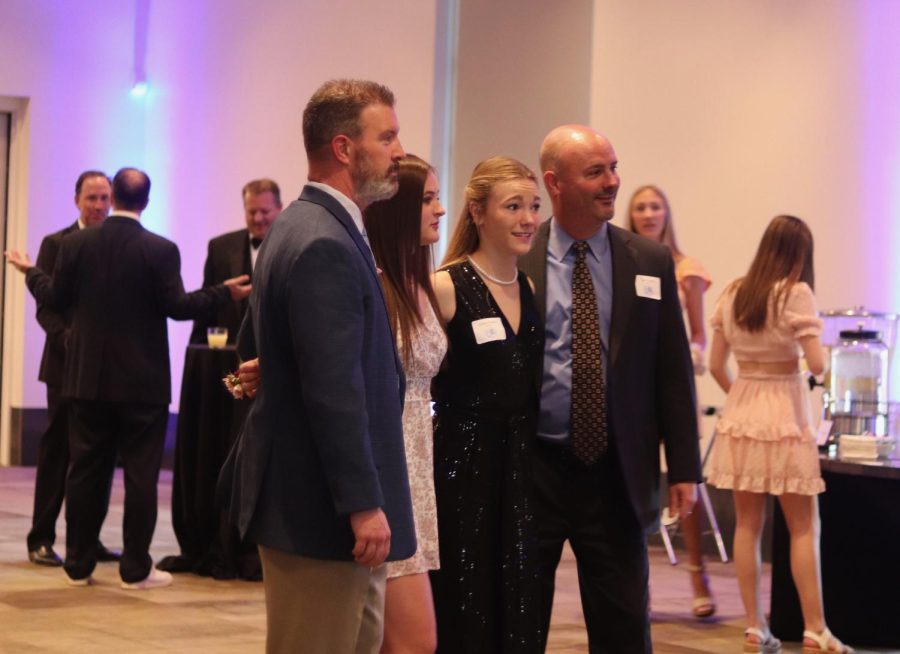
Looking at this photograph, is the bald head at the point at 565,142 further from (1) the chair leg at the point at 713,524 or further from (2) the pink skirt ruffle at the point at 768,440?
(1) the chair leg at the point at 713,524

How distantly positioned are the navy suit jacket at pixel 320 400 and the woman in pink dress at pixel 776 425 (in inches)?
116

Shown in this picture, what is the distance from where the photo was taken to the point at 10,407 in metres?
10.7

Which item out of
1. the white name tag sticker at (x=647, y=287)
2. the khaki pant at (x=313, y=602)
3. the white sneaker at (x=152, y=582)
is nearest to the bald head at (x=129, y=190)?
the white sneaker at (x=152, y=582)

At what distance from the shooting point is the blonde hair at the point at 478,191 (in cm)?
356

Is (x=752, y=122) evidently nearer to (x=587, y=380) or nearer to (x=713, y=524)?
(x=713, y=524)

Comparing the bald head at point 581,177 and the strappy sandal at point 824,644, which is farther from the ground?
the bald head at point 581,177

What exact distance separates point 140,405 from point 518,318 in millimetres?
2928

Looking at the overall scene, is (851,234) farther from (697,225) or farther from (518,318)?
(518,318)

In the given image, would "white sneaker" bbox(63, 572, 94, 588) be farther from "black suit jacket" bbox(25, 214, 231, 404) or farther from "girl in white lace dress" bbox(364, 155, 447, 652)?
"girl in white lace dress" bbox(364, 155, 447, 652)

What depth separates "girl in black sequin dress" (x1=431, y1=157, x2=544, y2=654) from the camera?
3.38 meters

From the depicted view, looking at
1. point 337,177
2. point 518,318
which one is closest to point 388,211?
point 518,318

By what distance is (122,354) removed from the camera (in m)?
6.00

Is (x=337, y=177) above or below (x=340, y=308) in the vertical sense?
above

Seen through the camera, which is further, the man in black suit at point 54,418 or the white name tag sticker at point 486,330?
the man in black suit at point 54,418
